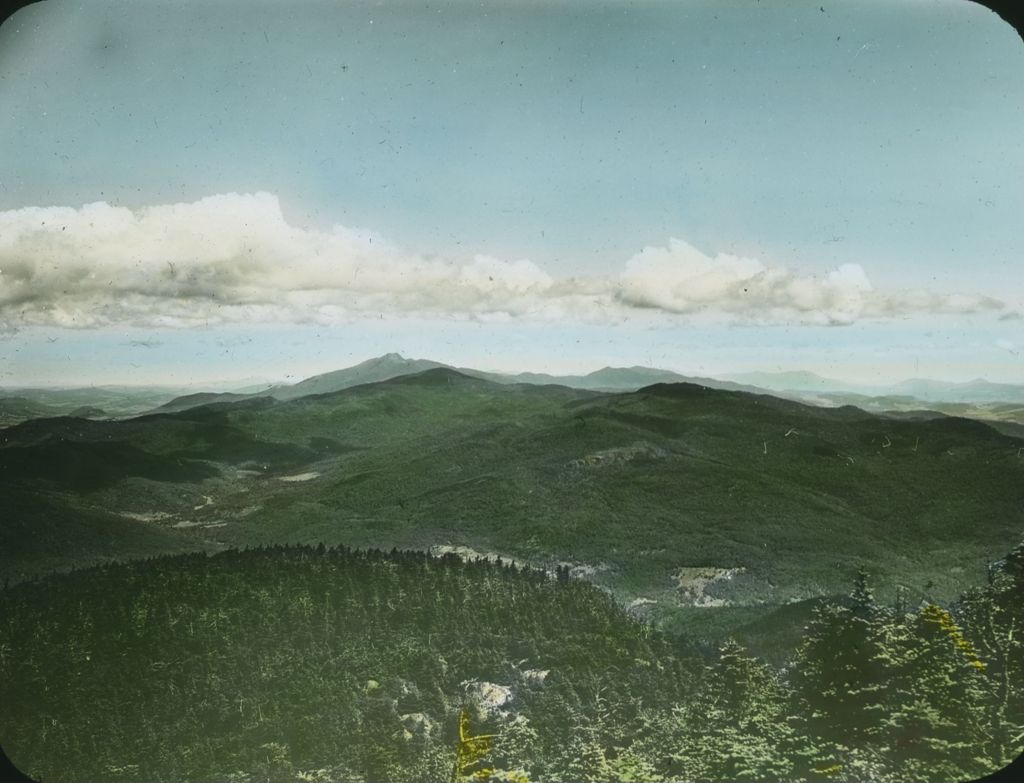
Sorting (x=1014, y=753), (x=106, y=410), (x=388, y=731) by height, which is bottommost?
(x=388, y=731)

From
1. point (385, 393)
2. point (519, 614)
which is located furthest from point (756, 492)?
point (385, 393)

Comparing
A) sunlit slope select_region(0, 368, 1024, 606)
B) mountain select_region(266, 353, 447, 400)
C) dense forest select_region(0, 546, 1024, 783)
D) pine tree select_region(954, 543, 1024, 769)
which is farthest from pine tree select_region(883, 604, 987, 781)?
mountain select_region(266, 353, 447, 400)

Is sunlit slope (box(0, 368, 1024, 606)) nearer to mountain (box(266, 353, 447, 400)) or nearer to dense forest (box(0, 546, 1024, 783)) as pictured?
dense forest (box(0, 546, 1024, 783))

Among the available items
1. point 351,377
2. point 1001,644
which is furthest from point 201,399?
point 1001,644

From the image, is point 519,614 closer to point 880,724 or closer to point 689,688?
point 689,688

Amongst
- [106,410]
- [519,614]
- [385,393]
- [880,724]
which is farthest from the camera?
[385,393]

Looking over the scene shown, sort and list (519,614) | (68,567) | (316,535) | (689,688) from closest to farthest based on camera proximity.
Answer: (689,688) → (519,614) → (68,567) → (316,535)

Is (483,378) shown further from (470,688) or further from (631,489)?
(470,688)
